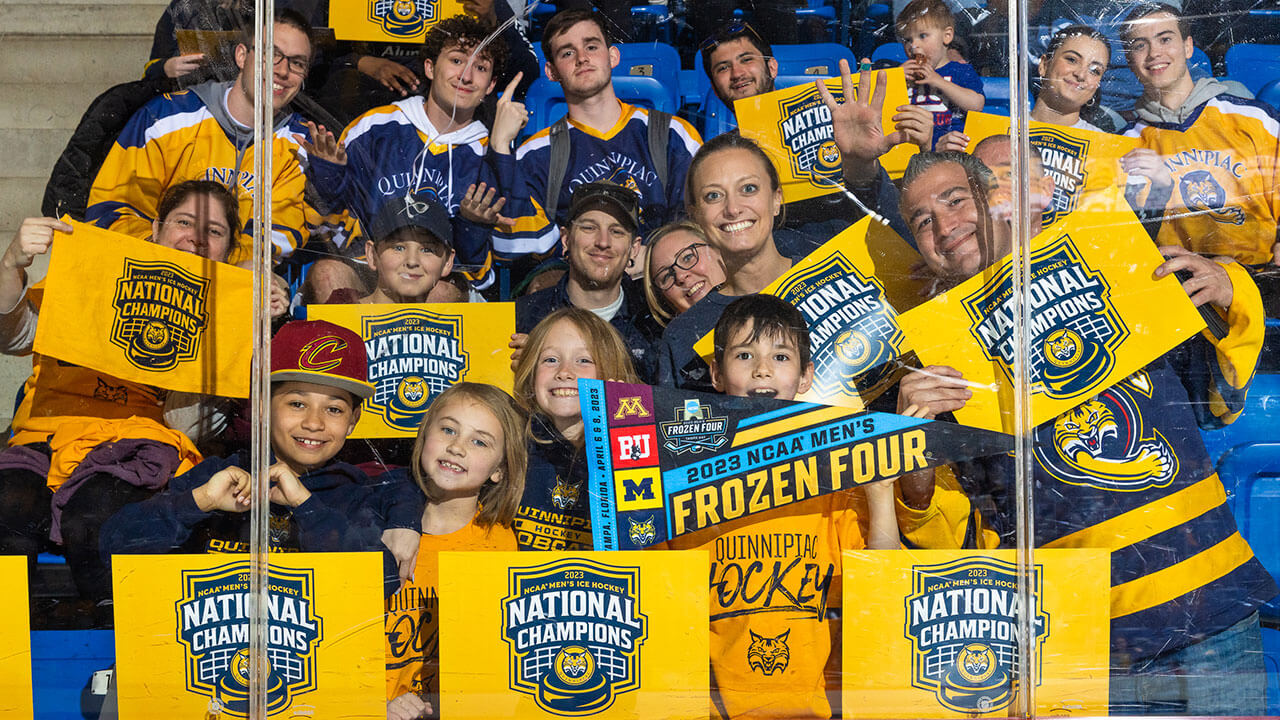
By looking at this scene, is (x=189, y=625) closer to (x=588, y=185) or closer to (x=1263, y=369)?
(x=588, y=185)

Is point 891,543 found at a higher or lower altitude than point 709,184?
lower

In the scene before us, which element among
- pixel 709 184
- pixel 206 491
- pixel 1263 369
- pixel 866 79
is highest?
pixel 866 79

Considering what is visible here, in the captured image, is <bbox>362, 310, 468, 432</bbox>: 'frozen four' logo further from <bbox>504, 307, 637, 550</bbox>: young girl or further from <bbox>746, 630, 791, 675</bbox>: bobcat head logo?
<bbox>746, 630, 791, 675</bbox>: bobcat head logo

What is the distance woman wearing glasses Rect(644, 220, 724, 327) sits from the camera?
2.38 meters

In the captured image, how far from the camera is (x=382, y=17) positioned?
2375 millimetres

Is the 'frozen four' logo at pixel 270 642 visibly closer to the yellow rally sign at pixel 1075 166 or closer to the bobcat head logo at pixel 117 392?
the bobcat head logo at pixel 117 392

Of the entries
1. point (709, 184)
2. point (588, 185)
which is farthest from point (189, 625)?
point (709, 184)

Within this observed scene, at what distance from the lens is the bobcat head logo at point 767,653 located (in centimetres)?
234

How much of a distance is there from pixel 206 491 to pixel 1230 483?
8.00ft

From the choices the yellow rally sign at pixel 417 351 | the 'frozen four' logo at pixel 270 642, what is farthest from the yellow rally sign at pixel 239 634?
the yellow rally sign at pixel 417 351

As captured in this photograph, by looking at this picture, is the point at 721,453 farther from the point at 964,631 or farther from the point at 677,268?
the point at 964,631

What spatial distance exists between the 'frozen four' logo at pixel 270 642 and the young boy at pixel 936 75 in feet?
6.06

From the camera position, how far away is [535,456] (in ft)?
7.70

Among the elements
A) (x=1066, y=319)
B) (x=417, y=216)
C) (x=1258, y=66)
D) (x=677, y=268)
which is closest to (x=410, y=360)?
(x=417, y=216)
